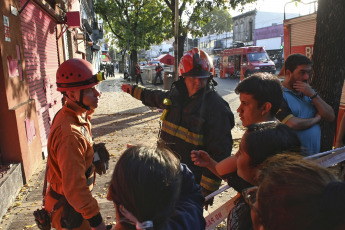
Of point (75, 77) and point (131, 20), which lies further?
point (131, 20)

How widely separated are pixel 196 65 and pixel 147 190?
1.69 meters

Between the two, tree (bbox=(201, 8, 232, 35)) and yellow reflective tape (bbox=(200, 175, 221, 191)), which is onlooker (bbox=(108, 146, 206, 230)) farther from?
tree (bbox=(201, 8, 232, 35))

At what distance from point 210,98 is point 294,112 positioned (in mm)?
851

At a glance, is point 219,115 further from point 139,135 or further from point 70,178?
point 139,135

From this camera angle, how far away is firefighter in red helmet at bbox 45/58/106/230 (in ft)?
5.94

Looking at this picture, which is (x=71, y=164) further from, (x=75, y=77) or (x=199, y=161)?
(x=199, y=161)

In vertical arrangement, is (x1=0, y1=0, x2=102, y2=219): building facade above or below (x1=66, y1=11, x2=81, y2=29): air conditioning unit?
below

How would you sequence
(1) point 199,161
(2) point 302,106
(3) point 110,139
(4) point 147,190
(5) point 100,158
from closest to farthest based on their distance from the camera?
(4) point 147,190 → (1) point 199,161 → (5) point 100,158 → (2) point 302,106 → (3) point 110,139

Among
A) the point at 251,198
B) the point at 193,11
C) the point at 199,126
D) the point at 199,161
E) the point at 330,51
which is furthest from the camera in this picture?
the point at 193,11

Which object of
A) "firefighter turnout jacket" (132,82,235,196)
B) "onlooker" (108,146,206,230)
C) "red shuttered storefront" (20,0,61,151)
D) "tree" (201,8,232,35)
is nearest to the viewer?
"onlooker" (108,146,206,230)

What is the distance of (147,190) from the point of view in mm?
1154

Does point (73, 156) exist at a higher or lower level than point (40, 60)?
lower

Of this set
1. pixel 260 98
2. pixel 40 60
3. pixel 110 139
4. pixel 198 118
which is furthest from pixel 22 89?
pixel 260 98

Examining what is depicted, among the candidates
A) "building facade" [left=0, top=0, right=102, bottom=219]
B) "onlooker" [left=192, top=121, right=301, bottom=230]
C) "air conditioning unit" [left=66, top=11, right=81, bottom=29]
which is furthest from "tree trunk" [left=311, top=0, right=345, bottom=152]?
"air conditioning unit" [left=66, top=11, right=81, bottom=29]
